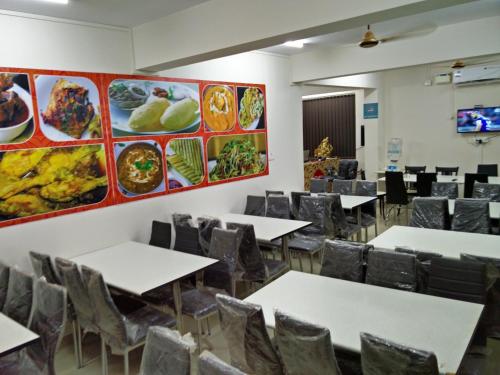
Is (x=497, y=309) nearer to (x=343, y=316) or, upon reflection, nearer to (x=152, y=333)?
(x=343, y=316)

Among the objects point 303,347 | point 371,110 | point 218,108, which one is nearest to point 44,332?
point 303,347

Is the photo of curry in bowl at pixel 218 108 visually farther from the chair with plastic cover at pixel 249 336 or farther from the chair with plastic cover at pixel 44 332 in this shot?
the chair with plastic cover at pixel 249 336

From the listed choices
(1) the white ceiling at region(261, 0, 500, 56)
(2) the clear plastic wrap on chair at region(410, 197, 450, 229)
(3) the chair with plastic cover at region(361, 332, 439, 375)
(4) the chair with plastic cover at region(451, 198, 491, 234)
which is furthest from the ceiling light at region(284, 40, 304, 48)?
(3) the chair with plastic cover at region(361, 332, 439, 375)

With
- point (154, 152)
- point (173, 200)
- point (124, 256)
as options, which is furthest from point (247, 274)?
point (154, 152)

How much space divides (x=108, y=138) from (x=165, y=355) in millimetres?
3049

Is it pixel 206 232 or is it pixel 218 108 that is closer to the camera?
pixel 206 232

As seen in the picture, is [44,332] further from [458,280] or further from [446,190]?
[446,190]

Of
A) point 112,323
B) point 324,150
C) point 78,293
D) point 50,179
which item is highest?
point 50,179

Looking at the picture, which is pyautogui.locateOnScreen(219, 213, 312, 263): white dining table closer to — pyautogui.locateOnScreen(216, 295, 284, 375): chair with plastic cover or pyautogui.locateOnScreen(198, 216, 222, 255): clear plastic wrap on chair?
pyautogui.locateOnScreen(198, 216, 222, 255): clear plastic wrap on chair

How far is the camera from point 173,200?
4.93 m

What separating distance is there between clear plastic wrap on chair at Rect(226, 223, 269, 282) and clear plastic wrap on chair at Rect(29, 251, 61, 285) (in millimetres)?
1668

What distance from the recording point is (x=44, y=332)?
250 centimetres

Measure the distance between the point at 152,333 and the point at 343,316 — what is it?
→ 1.10 metres

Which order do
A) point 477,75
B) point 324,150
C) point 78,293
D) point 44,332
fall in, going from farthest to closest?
point 324,150 < point 477,75 < point 78,293 < point 44,332
